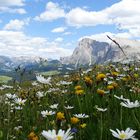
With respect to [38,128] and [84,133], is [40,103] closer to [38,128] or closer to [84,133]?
[38,128]

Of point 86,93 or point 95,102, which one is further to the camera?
point 86,93

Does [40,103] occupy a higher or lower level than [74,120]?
lower

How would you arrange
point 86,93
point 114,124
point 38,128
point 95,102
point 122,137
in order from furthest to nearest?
point 86,93
point 95,102
point 38,128
point 114,124
point 122,137

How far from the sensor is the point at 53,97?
7512 mm

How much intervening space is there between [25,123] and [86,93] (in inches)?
63.4

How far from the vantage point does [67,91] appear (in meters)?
7.72

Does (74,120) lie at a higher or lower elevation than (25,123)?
higher

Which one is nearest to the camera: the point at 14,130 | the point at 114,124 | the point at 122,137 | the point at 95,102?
the point at 122,137

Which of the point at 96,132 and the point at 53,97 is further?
the point at 53,97

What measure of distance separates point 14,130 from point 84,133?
4.34ft

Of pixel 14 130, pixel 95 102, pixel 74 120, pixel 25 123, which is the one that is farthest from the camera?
pixel 95 102

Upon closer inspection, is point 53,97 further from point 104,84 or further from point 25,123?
point 25,123

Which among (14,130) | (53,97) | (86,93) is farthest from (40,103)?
(14,130)

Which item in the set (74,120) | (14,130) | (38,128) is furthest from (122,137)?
(14,130)
